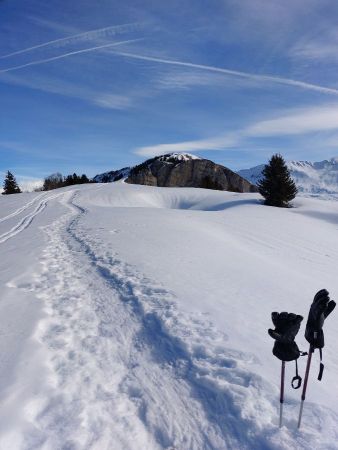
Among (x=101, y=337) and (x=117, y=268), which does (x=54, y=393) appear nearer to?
(x=101, y=337)

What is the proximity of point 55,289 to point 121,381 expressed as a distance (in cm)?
356

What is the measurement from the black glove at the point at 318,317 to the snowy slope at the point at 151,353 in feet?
2.84

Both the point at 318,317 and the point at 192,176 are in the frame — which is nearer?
the point at 318,317

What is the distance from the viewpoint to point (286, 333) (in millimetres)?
3002

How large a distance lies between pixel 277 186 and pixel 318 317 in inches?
1370

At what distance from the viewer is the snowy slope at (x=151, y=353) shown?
10.4ft

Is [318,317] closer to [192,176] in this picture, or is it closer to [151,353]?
[151,353]

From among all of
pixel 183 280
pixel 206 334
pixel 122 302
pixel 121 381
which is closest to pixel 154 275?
pixel 183 280

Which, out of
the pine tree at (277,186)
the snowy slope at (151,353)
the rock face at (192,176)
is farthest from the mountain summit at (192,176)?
the snowy slope at (151,353)

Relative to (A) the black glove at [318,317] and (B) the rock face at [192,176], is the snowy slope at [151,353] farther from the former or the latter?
(B) the rock face at [192,176]

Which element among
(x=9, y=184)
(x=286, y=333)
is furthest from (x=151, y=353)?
(x=9, y=184)

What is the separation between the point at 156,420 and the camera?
3354 mm

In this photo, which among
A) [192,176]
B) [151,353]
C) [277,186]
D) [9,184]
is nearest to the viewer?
[151,353]

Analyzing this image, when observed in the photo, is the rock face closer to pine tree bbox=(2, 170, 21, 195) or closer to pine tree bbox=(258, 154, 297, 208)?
pine tree bbox=(2, 170, 21, 195)
